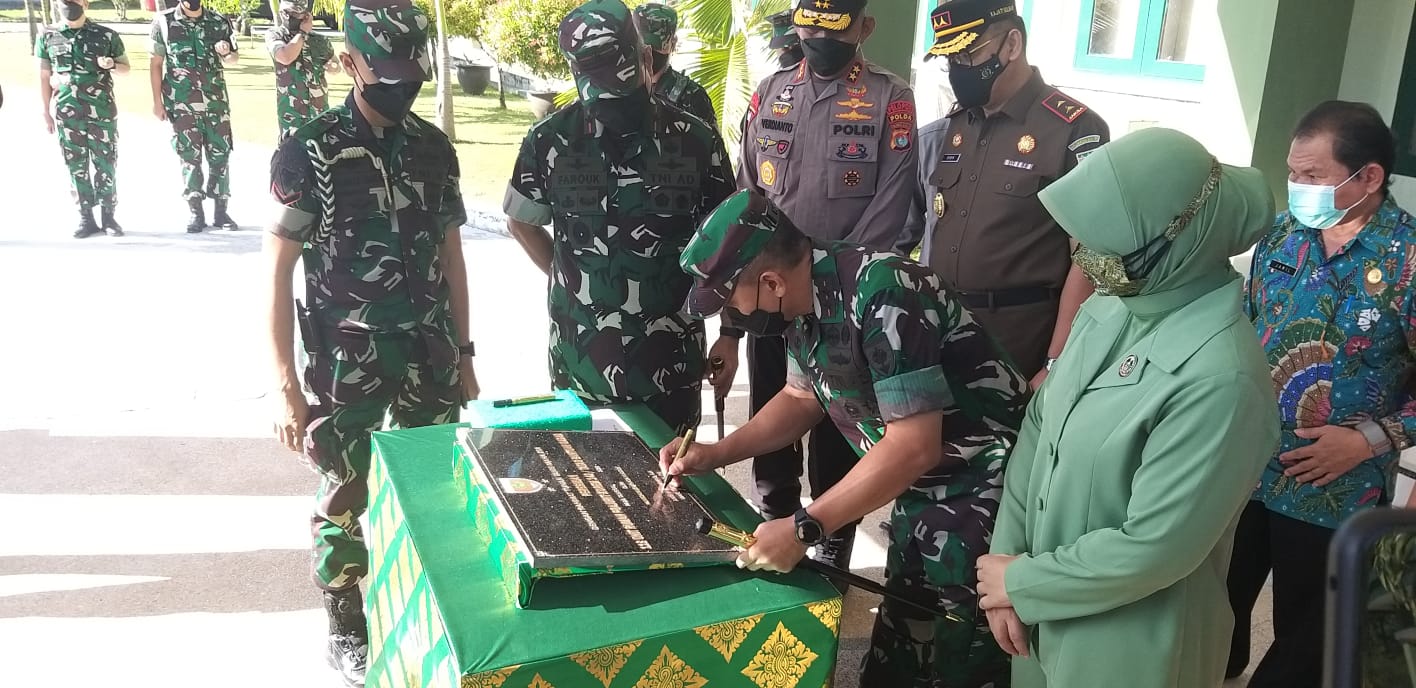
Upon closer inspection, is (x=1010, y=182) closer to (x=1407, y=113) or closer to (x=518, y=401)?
(x=518, y=401)

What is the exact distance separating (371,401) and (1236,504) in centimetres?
200

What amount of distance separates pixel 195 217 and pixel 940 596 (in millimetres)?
8088

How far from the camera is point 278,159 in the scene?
2377 millimetres

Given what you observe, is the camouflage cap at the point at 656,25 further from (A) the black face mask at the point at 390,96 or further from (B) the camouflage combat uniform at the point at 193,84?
(B) the camouflage combat uniform at the point at 193,84

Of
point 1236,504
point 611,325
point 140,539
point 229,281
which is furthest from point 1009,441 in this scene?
point 229,281

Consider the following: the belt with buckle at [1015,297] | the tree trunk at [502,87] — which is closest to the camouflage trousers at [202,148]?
the tree trunk at [502,87]

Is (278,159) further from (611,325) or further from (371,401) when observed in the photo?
(611,325)

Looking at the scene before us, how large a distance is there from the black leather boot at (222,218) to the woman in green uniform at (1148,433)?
27.4ft

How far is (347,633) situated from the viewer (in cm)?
276

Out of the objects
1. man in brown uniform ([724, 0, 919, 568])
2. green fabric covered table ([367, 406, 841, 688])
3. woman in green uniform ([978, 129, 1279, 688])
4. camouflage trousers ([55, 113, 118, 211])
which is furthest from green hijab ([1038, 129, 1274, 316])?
camouflage trousers ([55, 113, 118, 211])

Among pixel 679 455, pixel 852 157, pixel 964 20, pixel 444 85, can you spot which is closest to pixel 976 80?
pixel 964 20

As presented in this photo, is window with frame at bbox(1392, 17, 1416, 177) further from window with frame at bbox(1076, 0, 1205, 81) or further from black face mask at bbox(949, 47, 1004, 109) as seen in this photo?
black face mask at bbox(949, 47, 1004, 109)

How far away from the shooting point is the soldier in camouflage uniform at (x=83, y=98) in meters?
7.33

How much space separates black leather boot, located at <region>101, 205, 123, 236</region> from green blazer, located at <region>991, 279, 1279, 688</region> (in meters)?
8.22
